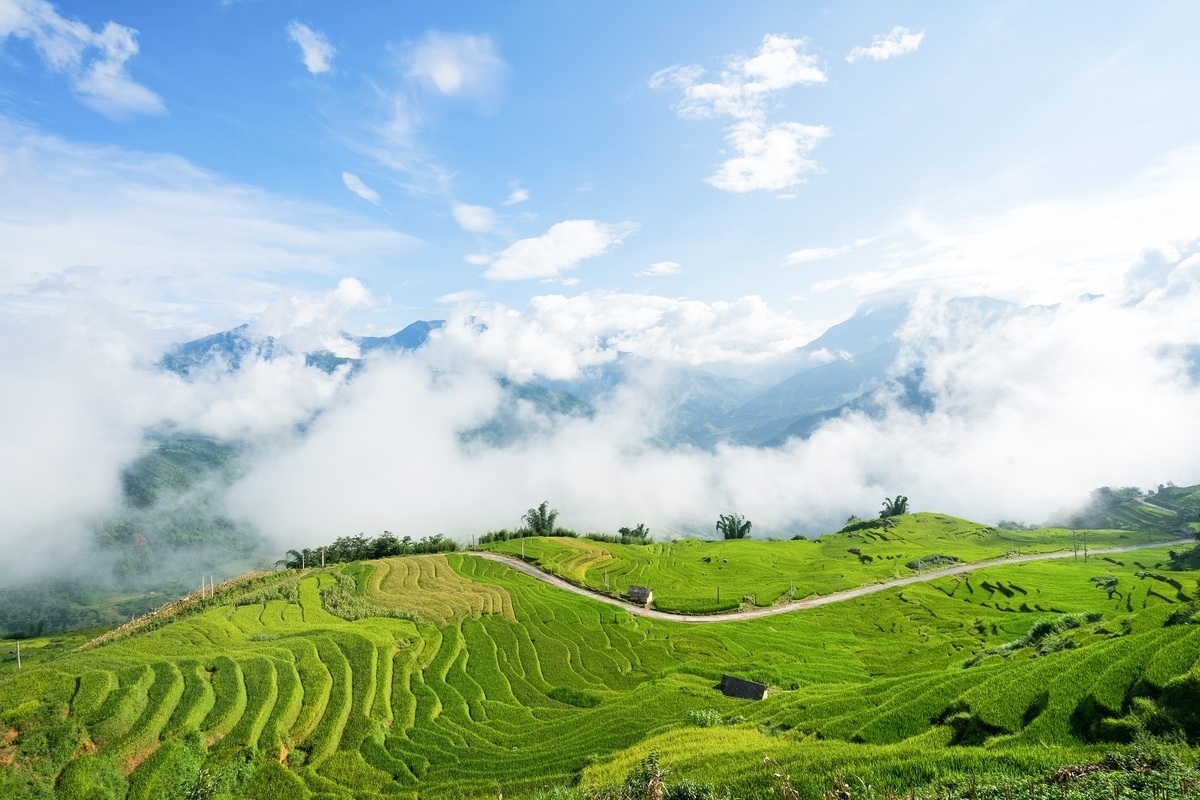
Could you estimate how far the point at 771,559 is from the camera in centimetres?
12862

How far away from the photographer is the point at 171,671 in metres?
36.9

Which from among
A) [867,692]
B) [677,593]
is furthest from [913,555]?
[867,692]

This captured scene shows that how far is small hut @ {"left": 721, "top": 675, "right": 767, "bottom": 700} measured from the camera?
131ft

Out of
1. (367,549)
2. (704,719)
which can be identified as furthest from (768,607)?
(367,549)

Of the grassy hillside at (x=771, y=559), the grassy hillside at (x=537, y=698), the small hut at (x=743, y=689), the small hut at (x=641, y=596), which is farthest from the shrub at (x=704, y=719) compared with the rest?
the small hut at (x=641, y=596)

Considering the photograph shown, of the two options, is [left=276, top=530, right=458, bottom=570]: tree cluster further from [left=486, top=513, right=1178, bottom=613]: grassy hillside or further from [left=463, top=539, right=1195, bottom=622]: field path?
[left=486, top=513, right=1178, bottom=613]: grassy hillside

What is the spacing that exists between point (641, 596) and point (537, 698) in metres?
38.5

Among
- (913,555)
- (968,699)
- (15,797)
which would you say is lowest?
(913,555)

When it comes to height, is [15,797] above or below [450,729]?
above

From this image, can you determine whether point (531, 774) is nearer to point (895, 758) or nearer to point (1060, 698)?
point (895, 758)

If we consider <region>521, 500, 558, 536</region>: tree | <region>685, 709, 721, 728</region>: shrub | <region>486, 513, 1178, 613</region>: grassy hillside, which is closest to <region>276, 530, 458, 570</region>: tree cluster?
<region>486, 513, 1178, 613</region>: grassy hillside

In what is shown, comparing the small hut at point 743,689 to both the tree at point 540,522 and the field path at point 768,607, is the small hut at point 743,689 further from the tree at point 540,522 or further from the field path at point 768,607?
the tree at point 540,522

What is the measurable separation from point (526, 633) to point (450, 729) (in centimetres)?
2458

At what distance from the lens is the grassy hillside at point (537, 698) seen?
17.4 meters
